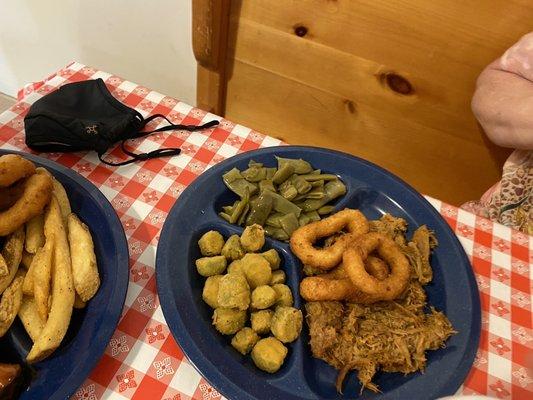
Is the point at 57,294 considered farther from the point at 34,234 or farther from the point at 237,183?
the point at 237,183

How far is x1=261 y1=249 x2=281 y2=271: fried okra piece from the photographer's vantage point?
4.00 feet

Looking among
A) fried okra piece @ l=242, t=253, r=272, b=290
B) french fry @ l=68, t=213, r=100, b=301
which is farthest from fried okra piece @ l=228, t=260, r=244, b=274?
french fry @ l=68, t=213, r=100, b=301

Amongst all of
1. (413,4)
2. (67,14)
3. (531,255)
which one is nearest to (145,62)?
(67,14)

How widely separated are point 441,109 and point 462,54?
293 millimetres

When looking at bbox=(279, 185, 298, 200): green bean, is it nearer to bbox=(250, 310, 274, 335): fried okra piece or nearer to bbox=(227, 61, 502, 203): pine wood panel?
bbox=(250, 310, 274, 335): fried okra piece

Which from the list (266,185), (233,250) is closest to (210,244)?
(233,250)

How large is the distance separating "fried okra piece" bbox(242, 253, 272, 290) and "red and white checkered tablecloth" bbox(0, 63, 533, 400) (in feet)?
0.83

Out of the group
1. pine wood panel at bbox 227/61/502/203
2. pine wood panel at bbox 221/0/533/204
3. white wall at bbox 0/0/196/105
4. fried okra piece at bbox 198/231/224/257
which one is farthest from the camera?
white wall at bbox 0/0/196/105

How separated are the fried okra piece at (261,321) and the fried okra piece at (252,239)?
0.19 meters

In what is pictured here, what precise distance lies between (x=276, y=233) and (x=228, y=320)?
1.12 ft

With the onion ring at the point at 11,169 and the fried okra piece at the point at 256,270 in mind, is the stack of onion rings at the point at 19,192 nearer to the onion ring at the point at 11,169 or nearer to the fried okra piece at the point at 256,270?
the onion ring at the point at 11,169

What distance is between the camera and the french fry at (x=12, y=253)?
0.98m

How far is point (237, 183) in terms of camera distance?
138cm

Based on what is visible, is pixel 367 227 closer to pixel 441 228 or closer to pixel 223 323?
pixel 441 228
